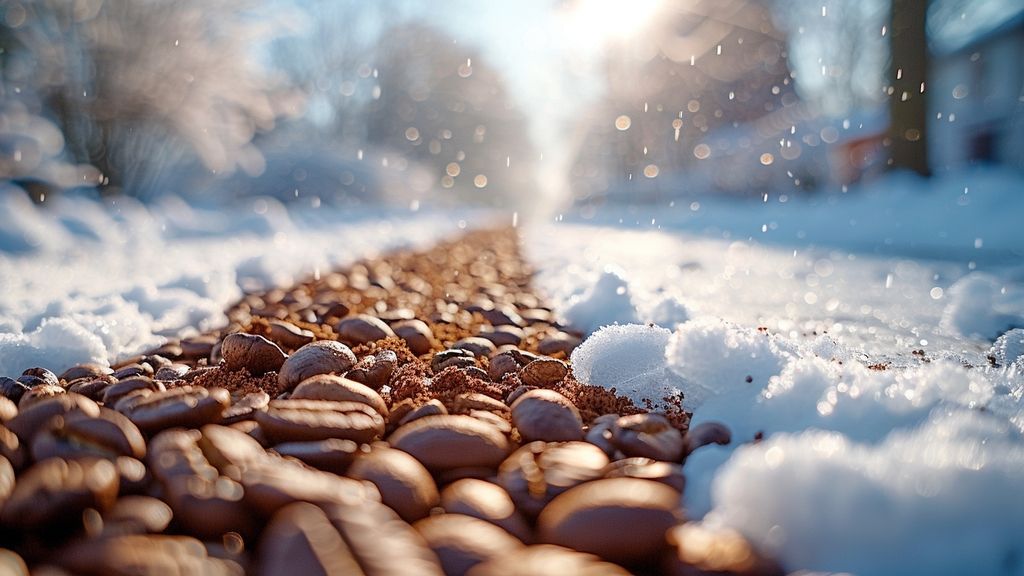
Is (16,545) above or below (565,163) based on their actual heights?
below

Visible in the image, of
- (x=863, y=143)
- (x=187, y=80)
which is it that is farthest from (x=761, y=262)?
(x=863, y=143)

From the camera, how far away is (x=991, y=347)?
1519 millimetres

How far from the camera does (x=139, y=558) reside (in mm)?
599

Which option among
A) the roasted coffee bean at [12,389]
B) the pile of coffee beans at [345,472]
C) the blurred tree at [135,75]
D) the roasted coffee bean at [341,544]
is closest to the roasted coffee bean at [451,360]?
the pile of coffee beans at [345,472]

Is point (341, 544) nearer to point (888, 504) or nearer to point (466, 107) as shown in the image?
point (888, 504)

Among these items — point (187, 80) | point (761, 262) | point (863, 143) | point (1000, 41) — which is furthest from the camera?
point (863, 143)

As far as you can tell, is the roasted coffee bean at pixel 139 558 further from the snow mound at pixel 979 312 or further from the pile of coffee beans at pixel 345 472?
the snow mound at pixel 979 312

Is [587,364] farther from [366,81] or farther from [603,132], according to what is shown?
[603,132]

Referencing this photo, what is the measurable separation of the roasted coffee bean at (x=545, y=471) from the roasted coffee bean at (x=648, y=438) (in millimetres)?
53

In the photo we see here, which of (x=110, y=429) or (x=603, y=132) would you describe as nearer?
(x=110, y=429)

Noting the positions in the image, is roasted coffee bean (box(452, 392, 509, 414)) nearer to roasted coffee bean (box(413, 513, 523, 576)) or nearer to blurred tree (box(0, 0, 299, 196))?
roasted coffee bean (box(413, 513, 523, 576))

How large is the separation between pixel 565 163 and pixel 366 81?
22.1m

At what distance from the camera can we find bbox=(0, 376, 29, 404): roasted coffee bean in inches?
45.7

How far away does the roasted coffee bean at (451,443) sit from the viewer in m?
0.90
